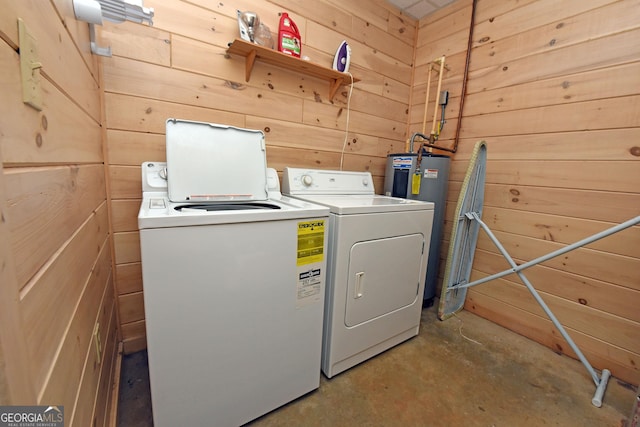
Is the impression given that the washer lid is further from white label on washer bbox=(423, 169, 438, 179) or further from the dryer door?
white label on washer bbox=(423, 169, 438, 179)

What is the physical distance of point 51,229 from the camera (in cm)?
58

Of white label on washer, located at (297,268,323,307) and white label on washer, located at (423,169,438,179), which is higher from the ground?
white label on washer, located at (423,169,438,179)

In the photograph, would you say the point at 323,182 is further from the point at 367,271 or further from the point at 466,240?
the point at 466,240

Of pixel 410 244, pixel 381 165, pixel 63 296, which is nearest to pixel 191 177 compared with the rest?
pixel 63 296

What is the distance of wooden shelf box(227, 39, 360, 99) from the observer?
5.05 ft

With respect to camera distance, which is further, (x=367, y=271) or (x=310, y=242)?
(x=367, y=271)

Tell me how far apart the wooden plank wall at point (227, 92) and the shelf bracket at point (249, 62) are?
30 mm

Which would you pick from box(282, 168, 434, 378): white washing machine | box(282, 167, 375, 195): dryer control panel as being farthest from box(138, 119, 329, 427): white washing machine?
box(282, 167, 375, 195): dryer control panel

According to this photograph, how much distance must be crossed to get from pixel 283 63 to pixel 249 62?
24 cm

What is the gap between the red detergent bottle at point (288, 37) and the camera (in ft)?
5.43

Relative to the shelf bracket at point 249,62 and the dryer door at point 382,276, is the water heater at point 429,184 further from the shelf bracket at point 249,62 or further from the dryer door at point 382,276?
the shelf bracket at point 249,62

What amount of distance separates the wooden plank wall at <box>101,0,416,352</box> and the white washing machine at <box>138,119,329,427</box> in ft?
0.71

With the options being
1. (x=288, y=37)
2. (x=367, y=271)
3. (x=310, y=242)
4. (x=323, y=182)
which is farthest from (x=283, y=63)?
(x=367, y=271)

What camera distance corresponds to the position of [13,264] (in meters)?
0.39
